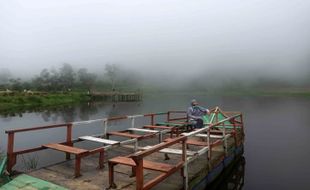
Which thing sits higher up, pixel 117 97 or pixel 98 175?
pixel 98 175

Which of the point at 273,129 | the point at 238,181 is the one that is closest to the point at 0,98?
the point at 273,129

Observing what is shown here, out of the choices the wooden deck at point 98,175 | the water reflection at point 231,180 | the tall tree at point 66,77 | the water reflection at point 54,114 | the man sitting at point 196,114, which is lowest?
the water reflection at point 54,114

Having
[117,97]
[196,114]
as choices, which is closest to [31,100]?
[117,97]

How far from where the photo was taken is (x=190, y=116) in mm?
13352

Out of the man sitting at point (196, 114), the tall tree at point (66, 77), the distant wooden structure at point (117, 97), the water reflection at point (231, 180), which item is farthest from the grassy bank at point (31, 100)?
the tall tree at point (66, 77)

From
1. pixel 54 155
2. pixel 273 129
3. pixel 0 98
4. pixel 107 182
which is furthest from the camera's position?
pixel 0 98

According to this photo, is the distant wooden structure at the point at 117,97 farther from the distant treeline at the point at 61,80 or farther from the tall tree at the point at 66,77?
the tall tree at the point at 66,77

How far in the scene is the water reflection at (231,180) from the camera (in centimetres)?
1140

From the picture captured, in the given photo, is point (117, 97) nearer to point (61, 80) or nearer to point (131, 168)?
point (61, 80)

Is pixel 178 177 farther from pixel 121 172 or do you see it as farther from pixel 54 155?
pixel 54 155

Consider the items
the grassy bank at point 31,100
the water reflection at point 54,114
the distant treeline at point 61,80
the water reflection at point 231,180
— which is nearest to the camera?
the water reflection at point 231,180

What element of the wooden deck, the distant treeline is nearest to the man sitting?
the wooden deck

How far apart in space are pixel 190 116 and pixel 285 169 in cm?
629

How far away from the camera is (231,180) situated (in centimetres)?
1245
